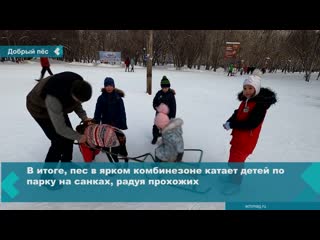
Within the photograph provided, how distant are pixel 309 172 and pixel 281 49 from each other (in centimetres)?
3523

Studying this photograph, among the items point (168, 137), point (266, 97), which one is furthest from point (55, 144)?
point (266, 97)

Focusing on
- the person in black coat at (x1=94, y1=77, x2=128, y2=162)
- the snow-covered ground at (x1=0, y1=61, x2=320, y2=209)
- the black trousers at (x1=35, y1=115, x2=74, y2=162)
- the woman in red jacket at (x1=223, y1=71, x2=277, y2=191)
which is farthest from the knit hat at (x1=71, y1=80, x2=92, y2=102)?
→ the woman in red jacket at (x1=223, y1=71, x2=277, y2=191)

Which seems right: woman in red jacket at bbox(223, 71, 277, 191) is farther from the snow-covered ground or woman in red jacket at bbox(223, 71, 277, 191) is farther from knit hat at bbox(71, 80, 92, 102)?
knit hat at bbox(71, 80, 92, 102)

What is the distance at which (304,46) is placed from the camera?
79.1 ft

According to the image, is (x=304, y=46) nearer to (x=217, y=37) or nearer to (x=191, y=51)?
(x=217, y=37)

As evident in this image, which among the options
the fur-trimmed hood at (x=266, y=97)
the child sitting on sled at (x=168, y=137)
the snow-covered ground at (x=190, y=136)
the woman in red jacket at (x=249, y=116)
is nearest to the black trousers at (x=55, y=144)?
the snow-covered ground at (x=190, y=136)

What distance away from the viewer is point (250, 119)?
239 centimetres

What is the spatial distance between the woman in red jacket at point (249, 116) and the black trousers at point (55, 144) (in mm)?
1803

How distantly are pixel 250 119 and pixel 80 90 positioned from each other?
1688mm

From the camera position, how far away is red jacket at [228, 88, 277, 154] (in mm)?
2336

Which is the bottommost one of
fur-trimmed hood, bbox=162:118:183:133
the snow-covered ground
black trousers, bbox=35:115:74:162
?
the snow-covered ground

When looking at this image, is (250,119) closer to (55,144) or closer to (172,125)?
(172,125)

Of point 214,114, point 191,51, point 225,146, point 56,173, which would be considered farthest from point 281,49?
point 56,173

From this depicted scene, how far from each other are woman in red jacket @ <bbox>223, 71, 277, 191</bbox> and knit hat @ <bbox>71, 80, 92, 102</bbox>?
151 cm
